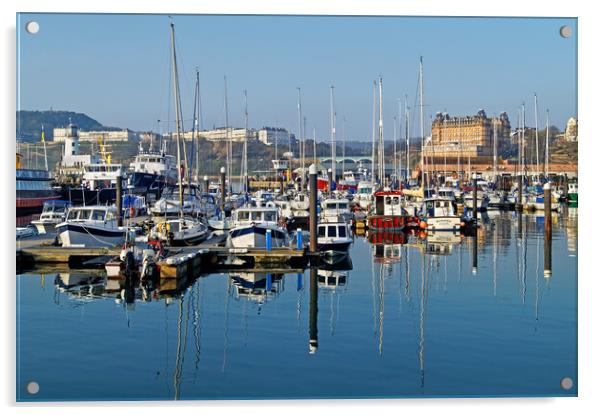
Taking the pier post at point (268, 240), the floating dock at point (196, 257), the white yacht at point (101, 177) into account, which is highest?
the white yacht at point (101, 177)

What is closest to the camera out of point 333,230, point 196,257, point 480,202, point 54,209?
point 196,257

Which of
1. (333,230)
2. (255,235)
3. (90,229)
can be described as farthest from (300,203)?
(90,229)

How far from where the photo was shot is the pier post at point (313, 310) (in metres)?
16.5

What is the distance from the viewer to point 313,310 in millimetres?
20734

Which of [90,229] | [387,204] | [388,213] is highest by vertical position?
[387,204]

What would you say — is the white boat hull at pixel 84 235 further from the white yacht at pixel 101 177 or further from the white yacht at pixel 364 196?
the white yacht at pixel 101 177

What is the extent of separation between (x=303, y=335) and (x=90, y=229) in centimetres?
1507

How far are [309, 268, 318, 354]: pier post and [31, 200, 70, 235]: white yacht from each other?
15649mm

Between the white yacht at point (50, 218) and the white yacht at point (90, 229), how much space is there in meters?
5.83

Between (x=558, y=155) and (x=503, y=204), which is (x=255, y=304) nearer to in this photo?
(x=558, y=155)

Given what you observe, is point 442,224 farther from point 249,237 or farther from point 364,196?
point 364,196

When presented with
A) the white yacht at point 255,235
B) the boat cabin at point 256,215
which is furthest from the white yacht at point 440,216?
the white yacht at point 255,235
